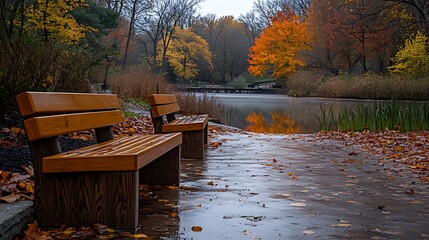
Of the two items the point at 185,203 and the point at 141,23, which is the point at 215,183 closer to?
the point at 185,203

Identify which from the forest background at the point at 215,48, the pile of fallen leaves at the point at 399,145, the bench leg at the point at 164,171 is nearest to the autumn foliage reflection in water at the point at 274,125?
the forest background at the point at 215,48

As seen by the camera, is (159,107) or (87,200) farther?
(159,107)

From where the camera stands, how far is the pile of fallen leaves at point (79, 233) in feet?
8.71

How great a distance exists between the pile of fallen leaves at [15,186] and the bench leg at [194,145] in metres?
2.50

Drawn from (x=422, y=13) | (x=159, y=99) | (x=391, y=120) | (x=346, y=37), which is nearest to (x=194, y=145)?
(x=159, y=99)

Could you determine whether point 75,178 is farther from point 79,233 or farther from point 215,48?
point 215,48

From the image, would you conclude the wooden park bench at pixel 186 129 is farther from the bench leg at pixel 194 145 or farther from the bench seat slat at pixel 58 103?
the bench seat slat at pixel 58 103

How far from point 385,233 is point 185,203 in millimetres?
1402

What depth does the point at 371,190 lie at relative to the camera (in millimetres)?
4238

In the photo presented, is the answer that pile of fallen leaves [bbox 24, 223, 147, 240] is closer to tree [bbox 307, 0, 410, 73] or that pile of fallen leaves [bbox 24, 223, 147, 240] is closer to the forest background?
the forest background

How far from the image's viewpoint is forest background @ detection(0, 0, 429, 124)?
300 inches

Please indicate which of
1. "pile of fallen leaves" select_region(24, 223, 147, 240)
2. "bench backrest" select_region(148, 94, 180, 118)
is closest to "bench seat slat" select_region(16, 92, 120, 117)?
"pile of fallen leaves" select_region(24, 223, 147, 240)

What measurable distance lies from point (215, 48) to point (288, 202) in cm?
7290

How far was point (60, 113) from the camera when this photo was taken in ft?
10.1
